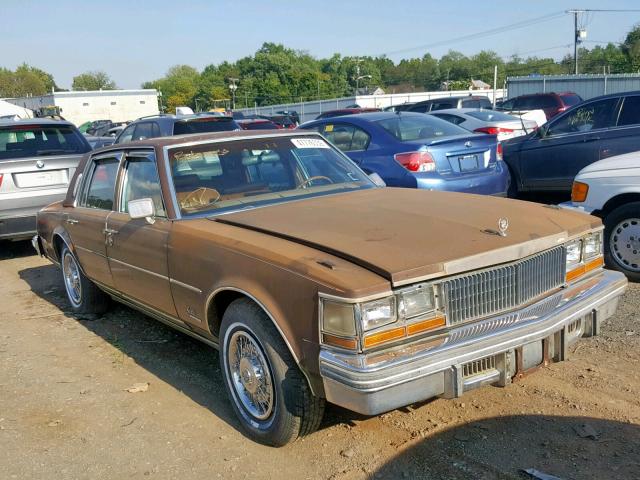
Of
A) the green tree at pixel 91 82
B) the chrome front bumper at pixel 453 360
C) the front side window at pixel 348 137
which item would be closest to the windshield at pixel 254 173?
the chrome front bumper at pixel 453 360

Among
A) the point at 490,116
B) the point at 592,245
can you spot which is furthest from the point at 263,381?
the point at 490,116

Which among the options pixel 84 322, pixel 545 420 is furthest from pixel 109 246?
pixel 545 420

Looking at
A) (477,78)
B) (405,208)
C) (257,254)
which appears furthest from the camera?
(477,78)

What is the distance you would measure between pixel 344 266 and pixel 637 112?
21.1 feet

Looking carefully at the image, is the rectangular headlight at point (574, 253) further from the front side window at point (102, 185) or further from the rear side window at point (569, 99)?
the rear side window at point (569, 99)

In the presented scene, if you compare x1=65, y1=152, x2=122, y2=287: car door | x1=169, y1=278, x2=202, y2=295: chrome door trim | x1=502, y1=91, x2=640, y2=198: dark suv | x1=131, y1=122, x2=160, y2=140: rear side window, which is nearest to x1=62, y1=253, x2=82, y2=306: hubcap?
x1=65, y1=152, x2=122, y2=287: car door

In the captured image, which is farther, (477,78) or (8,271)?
(477,78)

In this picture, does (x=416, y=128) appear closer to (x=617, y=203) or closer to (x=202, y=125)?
(x=617, y=203)

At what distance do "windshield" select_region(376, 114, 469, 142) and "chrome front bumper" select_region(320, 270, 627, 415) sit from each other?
191 inches

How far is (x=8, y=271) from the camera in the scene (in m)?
8.37

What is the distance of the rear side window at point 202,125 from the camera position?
35.7 ft

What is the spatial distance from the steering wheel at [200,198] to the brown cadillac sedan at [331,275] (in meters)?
0.01

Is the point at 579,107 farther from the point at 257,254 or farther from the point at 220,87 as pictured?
the point at 220,87

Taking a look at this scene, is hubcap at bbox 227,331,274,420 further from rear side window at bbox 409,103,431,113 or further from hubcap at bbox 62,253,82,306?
rear side window at bbox 409,103,431,113
